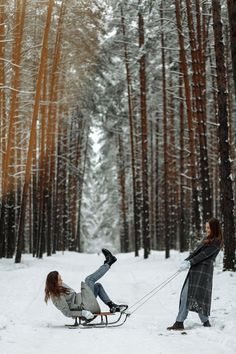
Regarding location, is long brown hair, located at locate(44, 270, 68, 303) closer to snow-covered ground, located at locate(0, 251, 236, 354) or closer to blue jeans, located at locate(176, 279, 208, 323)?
snow-covered ground, located at locate(0, 251, 236, 354)

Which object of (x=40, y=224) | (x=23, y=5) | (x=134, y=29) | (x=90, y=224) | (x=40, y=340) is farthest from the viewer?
(x=90, y=224)

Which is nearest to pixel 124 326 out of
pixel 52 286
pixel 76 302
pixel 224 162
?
pixel 76 302

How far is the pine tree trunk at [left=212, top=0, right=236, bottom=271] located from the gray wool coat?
5.35 metres

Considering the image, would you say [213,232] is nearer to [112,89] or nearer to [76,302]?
[76,302]

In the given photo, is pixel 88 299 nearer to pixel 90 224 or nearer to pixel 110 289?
pixel 110 289

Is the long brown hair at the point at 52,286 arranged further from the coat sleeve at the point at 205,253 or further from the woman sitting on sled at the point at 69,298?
the coat sleeve at the point at 205,253

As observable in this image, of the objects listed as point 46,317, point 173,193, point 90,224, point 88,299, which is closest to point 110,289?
point 46,317

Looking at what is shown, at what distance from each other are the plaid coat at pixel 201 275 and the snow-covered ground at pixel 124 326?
1.39 ft

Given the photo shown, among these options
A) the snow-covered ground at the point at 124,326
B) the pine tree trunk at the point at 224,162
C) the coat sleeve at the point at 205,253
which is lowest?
the snow-covered ground at the point at 124,326

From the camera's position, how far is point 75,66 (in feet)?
82.9

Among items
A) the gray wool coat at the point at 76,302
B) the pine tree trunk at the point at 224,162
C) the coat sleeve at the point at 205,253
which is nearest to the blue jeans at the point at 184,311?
the coat sleeve at the point at 205,253

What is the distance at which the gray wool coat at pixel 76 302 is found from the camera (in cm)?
814

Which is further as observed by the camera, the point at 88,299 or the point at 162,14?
the point at 162,14

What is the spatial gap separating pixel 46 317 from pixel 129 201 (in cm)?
3394
